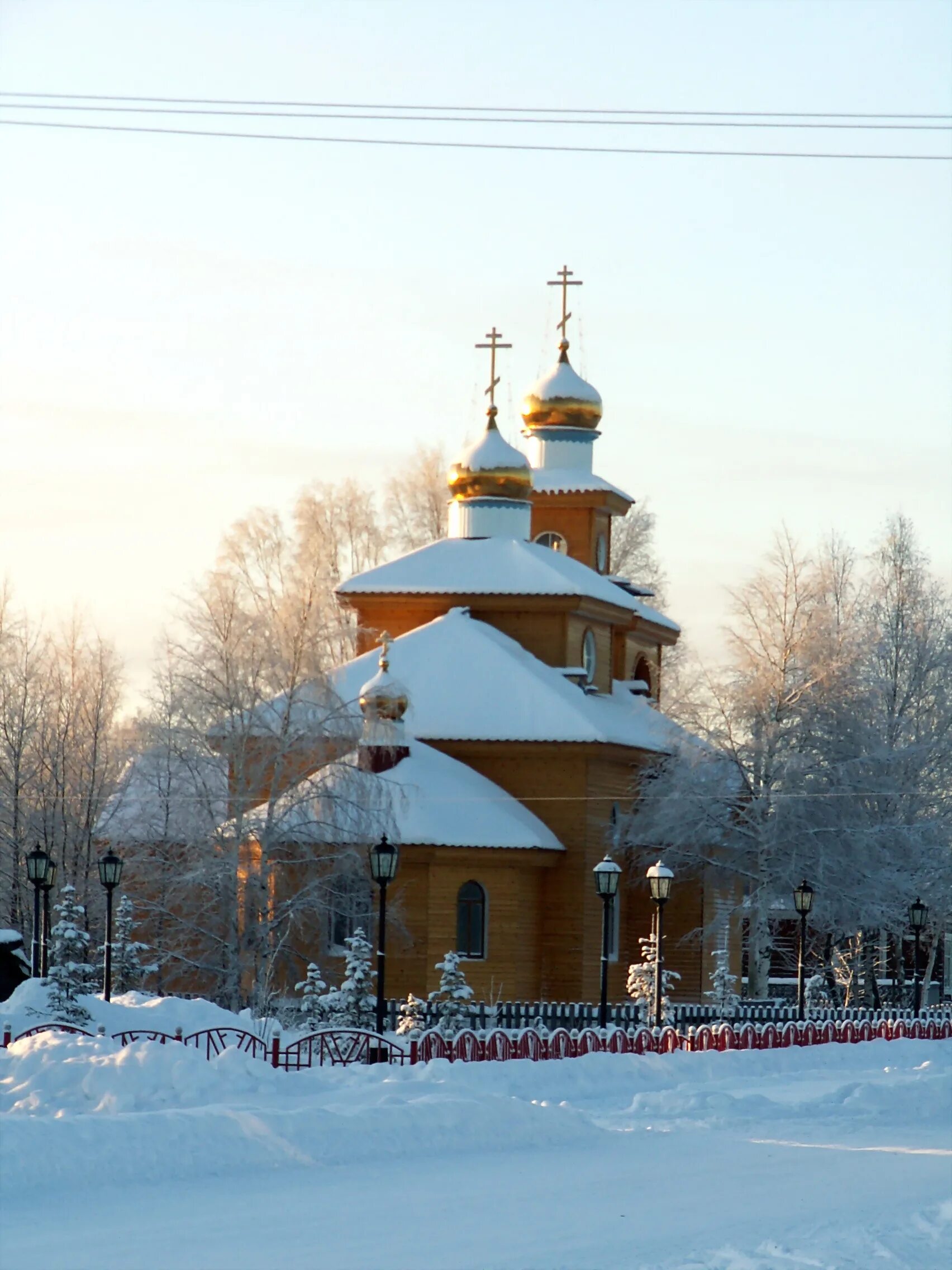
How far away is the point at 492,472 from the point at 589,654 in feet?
14.3

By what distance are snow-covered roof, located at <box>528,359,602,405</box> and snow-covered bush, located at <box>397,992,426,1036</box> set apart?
22463mm

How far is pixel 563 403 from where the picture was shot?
46.1 m

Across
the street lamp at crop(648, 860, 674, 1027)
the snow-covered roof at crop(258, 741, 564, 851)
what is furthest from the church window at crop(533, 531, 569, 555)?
the street lamp at crop(648, 860, 674, 1027)

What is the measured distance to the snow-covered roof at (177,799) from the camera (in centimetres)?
3062

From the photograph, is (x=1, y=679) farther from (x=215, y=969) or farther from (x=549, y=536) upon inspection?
(x=215, y=969)

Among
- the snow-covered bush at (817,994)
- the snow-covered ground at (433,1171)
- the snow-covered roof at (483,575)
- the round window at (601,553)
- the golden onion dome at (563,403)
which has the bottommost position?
the snow-covered bush at (817,994)

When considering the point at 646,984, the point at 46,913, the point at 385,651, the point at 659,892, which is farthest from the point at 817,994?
the point at 46,913

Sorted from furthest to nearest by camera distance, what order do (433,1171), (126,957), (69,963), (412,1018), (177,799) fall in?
(177,799), (126,957), (69,963), (412,1018), (433,1171)

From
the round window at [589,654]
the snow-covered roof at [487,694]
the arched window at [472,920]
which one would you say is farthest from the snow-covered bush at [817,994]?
the round window at [589,654]

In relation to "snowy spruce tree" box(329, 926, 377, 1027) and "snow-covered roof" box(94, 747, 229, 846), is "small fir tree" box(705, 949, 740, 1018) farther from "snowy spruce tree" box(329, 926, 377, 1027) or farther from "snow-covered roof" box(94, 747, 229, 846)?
"snow-covered roof" box(94, 747, 229, 846)

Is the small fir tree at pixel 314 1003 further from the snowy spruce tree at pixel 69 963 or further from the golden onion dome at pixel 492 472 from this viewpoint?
the golden onion dome at pixel 492 472

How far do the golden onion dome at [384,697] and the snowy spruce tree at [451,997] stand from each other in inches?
385

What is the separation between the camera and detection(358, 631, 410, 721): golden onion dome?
35.0 m

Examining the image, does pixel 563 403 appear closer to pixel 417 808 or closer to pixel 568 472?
pixel 568 472
